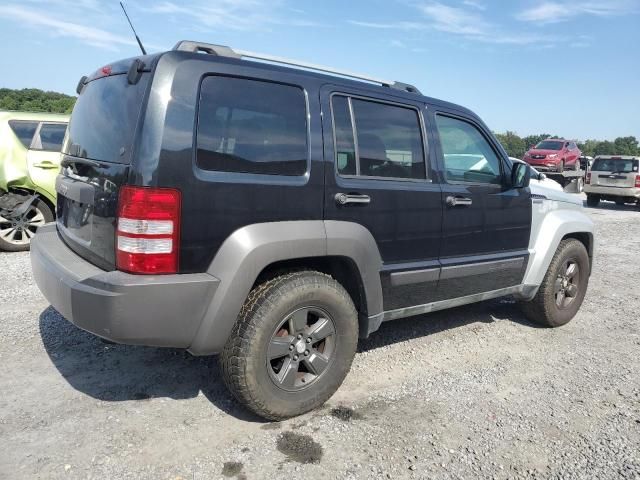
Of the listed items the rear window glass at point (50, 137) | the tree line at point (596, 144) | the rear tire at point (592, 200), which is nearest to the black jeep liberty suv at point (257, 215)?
the rear window glass at point (50, 137)

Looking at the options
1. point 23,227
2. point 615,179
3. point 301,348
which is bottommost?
point 23,227

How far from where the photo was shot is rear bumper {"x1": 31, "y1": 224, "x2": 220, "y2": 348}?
231 cm

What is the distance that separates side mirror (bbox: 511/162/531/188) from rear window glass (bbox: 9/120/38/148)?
5.92 meters

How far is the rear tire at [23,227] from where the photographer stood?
6.23 metres

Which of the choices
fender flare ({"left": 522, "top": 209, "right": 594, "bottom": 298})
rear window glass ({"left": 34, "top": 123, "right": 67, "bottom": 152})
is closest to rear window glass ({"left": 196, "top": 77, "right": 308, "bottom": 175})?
fender flare ({"left": 522, "top": 209, "right": 594, "bottom": 298})

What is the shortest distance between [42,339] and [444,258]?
304 cm

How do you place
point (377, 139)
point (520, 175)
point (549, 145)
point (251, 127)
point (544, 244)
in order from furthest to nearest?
point (549, 145) → point (544, 244) → point (520, 175) → point (377, 139) → point (251, 127)

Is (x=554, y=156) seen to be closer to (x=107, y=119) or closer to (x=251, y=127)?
(x=251, y=127)

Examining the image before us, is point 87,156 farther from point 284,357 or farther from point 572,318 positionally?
point 572,318

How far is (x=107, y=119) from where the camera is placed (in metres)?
2.70

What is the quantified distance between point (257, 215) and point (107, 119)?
993 mm

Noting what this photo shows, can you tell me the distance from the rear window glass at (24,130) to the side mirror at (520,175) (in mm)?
5920

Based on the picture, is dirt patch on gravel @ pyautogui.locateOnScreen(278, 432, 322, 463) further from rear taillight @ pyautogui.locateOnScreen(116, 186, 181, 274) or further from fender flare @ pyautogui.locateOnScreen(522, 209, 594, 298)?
fender flare @ pyautogui.locateOnScreen(522, 209, 594, 298)

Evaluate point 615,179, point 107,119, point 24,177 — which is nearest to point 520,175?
point 107,119
